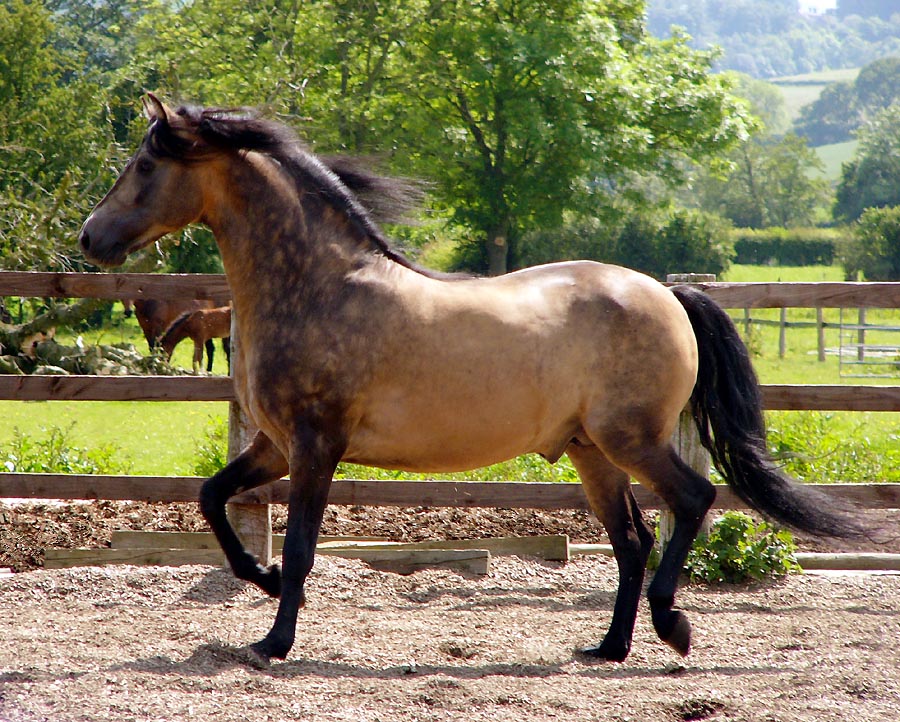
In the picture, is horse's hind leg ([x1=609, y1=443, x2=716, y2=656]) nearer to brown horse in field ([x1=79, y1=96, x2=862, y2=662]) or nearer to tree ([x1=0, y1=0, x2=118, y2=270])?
brown horse in field ([x1=79, y1=96, x2=862, y2=662])

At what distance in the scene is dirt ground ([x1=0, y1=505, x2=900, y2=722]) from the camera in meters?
3.27

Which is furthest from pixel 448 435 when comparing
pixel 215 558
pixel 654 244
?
pixel 654 244

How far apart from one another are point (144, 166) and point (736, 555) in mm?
3595

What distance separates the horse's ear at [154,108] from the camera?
12.9 ft

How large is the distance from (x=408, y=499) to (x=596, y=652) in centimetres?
156

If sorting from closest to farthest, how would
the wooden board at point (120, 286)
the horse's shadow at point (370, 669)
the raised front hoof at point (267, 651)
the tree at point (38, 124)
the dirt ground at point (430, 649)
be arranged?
the dirt ground at point (430, 649) < the horse's shadow at point (370, 669) < the raised front hoof at point (267, 651) < the wooden board at point (120, 286) < the tree at point (38, 124)

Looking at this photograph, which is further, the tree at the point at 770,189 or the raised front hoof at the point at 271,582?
the tree at the point at 770,189

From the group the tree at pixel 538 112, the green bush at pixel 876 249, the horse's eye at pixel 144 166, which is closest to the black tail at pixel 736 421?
the horse's eye at pixel 144 166

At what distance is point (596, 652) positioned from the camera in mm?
4125

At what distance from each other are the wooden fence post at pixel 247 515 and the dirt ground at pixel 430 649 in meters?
0.25

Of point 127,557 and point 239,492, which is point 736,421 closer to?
point 239,492

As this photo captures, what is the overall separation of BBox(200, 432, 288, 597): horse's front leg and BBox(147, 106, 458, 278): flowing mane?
1.02 meters

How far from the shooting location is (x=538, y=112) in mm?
24250

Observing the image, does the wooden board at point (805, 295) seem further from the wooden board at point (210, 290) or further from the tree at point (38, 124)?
the tree at point (38, 124)
